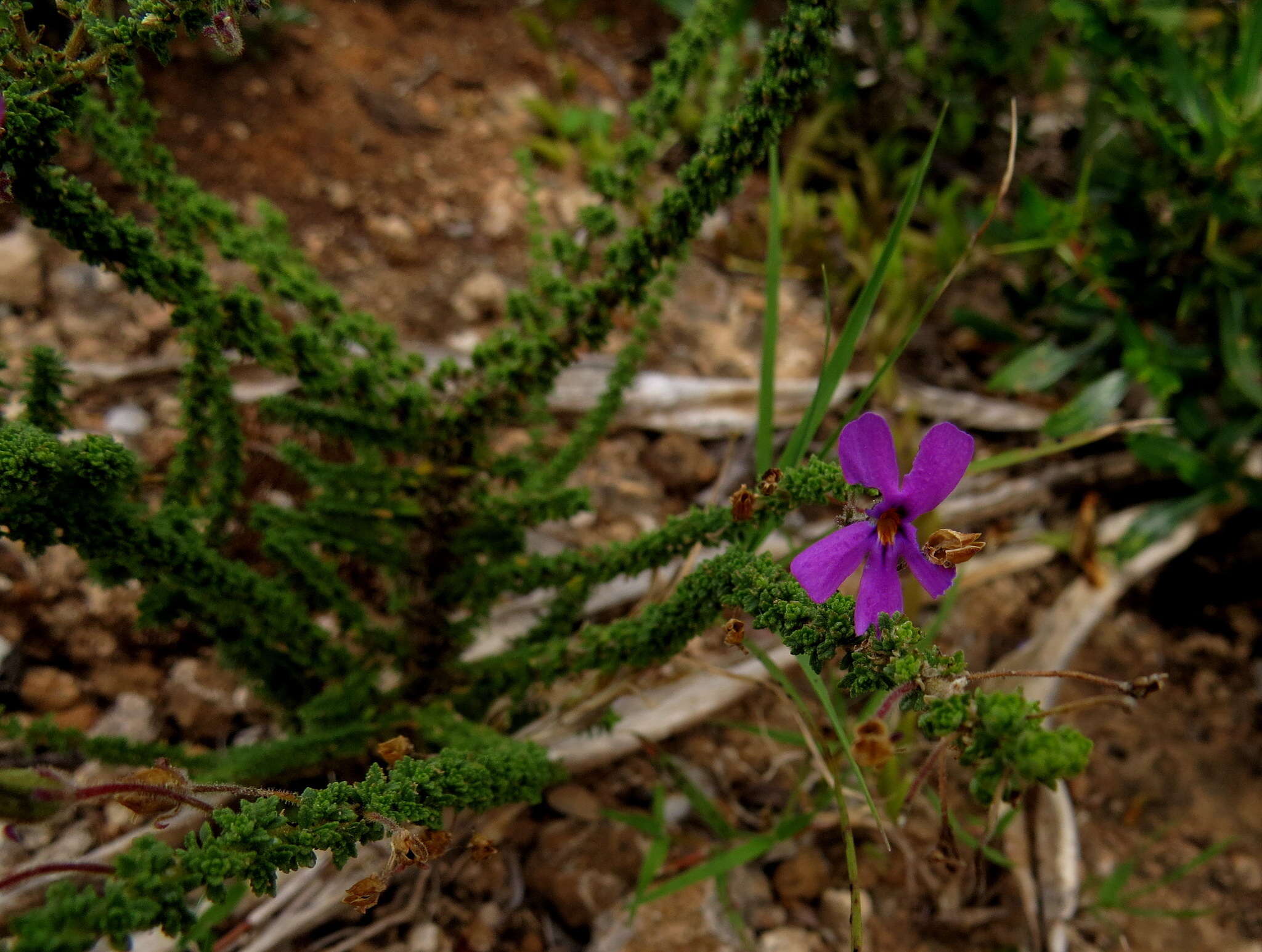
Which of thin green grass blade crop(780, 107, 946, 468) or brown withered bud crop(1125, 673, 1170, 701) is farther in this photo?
thin green grass blade crop(780, 107, 946, 468)

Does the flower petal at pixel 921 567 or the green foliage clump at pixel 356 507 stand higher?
the green foliage clump at pixel 356 507

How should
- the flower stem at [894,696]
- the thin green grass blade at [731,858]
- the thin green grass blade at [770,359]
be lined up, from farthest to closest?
the thin green grass blade at [731,858] → the thin green grass blade at [770,359] → the flower stem at [894,696]

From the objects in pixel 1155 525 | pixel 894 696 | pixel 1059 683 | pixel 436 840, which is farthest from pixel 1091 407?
pixel 436 840

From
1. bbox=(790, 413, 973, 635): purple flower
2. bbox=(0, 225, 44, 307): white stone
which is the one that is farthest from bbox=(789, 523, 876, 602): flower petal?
bbox=(0, 225, 44, 307): white stone

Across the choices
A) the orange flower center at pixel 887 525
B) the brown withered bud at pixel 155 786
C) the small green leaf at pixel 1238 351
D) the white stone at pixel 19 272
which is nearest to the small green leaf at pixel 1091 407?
the small green leaf at pixel 1238 351

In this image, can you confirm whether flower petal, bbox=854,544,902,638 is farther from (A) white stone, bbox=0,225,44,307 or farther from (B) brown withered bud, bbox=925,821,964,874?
(A) white stone, bbox=0,225,44,307

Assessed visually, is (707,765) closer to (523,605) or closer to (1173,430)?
(523,605)

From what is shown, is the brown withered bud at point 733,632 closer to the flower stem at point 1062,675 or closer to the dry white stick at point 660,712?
the flower stem at point 1062,675
